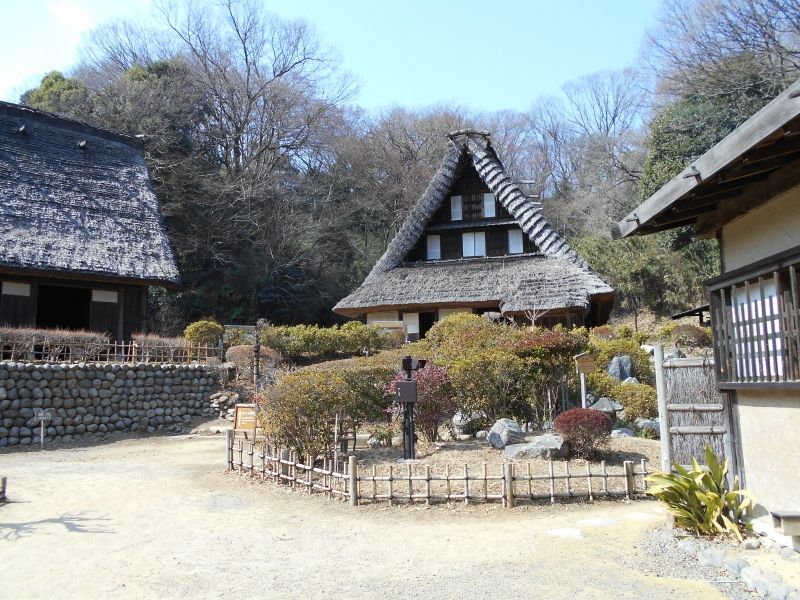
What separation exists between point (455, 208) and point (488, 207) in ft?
4.42

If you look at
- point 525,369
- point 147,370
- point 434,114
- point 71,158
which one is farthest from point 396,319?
point 434,114

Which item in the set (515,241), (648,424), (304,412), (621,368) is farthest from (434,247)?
(304,412)

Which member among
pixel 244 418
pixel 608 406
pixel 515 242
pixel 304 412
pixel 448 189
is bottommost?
pixel 244 418

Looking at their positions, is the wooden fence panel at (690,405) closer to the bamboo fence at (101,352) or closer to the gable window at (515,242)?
the bamboo fence at (101,352)

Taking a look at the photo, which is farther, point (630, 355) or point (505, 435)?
point (630, 355)

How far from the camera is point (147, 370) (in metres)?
17.3

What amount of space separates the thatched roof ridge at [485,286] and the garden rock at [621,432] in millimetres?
7338

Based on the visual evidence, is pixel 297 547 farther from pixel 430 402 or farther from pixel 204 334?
pixel 204 334

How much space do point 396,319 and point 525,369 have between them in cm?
1128

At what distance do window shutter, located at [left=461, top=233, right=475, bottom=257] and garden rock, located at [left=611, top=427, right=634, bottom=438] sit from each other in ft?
43.6

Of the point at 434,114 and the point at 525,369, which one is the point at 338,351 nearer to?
the point at 525,369

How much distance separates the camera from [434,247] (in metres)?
25.5

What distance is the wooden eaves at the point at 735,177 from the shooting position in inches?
177

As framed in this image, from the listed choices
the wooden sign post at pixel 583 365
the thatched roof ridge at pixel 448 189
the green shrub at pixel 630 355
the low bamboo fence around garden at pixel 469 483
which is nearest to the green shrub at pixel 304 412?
the low bamboo fence around garden at pixel 469 483
